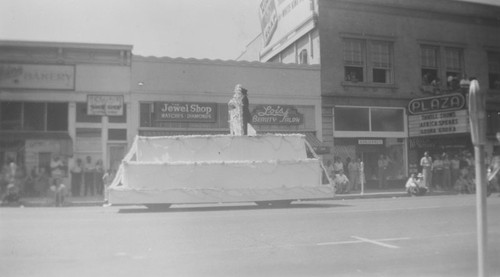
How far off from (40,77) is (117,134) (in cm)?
407

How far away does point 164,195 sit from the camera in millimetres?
12562

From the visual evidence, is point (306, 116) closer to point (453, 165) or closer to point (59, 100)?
point (453, 165)

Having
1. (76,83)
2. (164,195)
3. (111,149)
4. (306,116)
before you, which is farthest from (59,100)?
(306,116)

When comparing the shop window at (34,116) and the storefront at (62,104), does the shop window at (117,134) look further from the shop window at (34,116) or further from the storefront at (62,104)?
the shop window at (34,116)

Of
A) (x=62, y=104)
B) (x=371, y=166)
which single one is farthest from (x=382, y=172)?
(x=62, y=104)

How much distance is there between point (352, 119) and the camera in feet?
75.9

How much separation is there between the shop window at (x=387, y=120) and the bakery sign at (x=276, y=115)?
3916 mm

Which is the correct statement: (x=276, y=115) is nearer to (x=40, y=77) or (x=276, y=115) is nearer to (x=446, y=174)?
(x=446, y=174)

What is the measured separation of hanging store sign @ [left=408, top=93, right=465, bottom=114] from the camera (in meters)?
18.0

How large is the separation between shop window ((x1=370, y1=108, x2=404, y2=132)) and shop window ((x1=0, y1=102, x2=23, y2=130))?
16758 millimetres

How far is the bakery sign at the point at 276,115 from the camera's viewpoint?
22172 mm

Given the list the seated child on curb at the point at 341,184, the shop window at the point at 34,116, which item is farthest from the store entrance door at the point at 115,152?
the seated child on curb at the point at 341,184

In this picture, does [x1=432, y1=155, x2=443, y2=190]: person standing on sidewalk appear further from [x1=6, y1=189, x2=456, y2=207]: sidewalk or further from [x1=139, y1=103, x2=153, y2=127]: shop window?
[x1=139, y1=103, x2=153, y2=127]: shop window

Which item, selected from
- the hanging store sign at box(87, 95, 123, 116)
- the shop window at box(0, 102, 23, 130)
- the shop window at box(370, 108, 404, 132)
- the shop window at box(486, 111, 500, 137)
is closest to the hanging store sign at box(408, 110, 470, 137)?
the shop window at box(370, 108, 404, 132)
